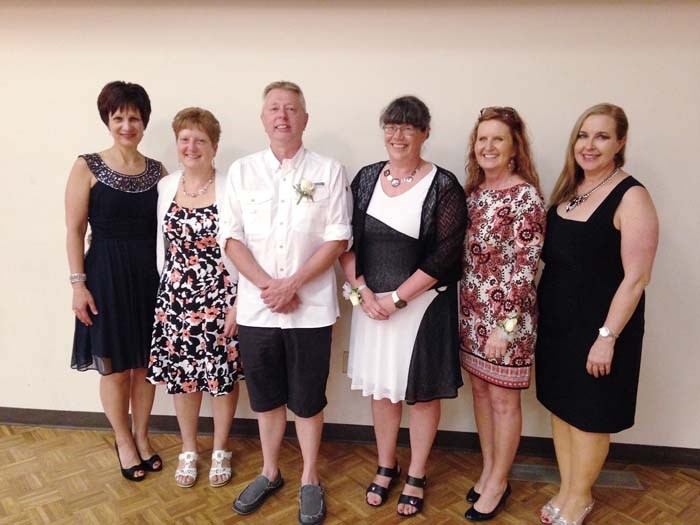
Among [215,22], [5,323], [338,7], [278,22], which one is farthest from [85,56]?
[5,323]

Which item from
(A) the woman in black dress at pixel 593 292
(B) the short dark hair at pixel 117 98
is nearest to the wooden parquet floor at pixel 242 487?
(A) the woman in black dress at pixel 593 292

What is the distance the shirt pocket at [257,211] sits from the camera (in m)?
2.02

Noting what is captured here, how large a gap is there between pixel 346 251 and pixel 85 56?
175cm

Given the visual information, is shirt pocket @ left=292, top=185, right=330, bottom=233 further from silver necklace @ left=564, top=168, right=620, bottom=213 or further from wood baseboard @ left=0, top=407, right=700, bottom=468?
wood baseboard @ left=0, top=407, right=700, bottom=468

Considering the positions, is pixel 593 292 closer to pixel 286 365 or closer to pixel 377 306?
pixel 377 306

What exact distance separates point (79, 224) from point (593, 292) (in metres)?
2.22

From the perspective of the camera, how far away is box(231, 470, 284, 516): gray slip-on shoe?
2.23 meters

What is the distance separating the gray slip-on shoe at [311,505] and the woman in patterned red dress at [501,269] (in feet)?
2.15

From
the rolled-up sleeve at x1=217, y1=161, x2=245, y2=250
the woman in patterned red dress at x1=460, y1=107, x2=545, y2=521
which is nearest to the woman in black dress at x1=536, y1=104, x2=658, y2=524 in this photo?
the woman in patterned red dress at x1=460, y1=107, x2=545, y2=521

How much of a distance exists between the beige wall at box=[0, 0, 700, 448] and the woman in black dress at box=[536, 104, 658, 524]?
1.74ft

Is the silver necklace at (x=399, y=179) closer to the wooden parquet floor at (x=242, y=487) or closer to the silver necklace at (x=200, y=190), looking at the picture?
the silver necklace at (x=200, y=190)

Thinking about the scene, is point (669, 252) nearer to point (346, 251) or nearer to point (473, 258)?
point (473, 258)

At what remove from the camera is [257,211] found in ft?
6.66

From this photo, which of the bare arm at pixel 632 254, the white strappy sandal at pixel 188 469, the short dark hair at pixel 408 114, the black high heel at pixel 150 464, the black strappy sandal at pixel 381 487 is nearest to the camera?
the bare arm at pixel 632 254
